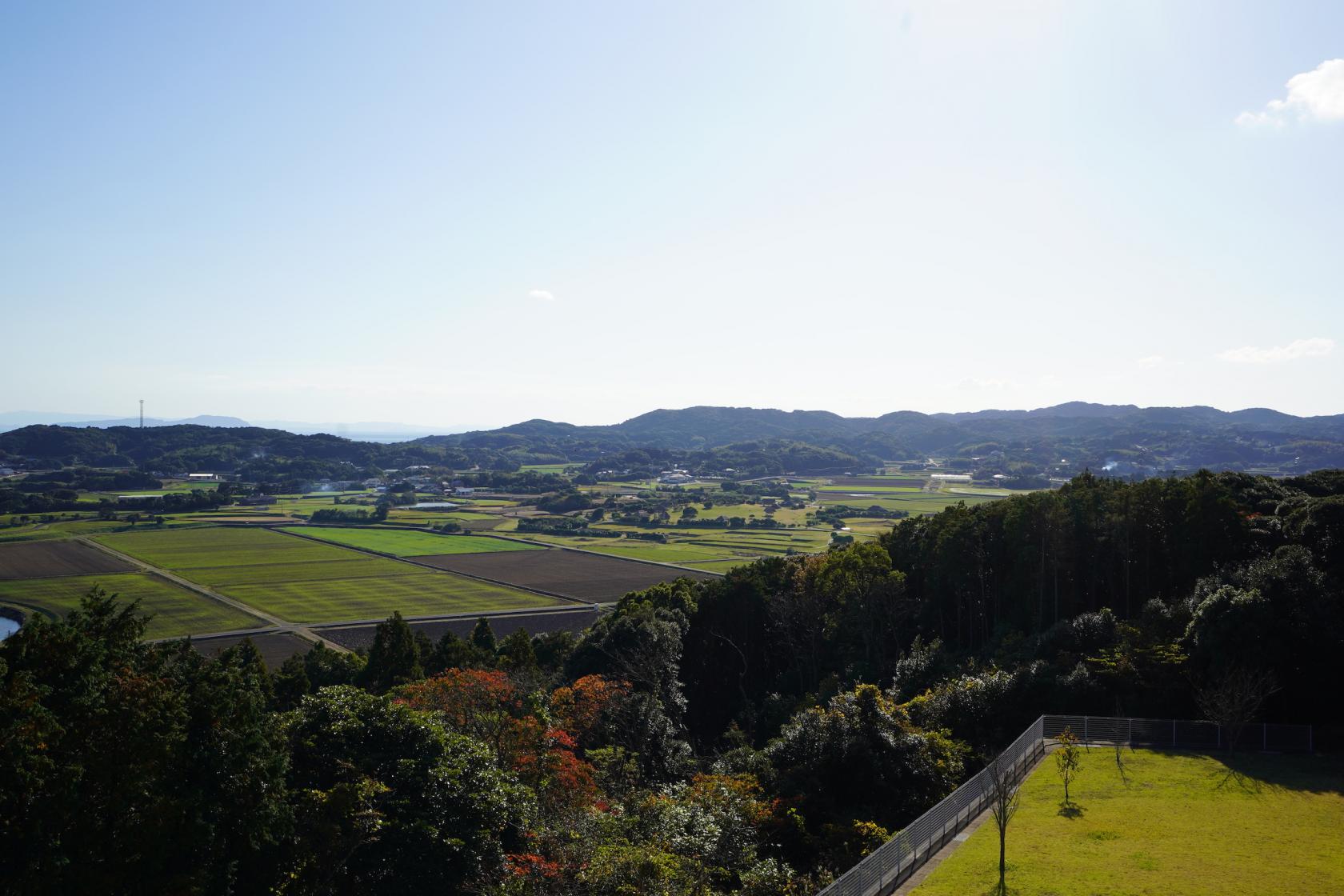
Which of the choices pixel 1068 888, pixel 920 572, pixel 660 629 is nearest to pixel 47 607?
pixel 660 629

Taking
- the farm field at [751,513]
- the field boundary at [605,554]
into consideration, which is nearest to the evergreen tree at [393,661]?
the field boundary at [605,554]

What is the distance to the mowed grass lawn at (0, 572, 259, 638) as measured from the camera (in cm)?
6297

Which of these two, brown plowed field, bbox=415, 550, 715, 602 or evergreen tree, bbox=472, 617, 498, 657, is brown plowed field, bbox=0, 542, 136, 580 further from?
evergreen tree, bbox=472, 617, 498, 657

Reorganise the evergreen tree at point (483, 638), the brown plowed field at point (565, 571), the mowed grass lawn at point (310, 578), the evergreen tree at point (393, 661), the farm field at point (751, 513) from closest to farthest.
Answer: the evergreen tree at point (393, 661) → the evergreen tree at point (483, 638) → the mowed grass lawn at point (310, 578) → the brown plowed field at point (565, 571) → the farm field at point (751, 513)

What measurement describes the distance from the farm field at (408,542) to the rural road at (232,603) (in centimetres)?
2474

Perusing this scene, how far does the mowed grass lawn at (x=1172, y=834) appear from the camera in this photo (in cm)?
1475

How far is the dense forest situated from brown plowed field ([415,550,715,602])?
3489cm

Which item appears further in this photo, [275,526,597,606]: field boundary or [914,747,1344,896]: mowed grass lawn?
[275,526,597,606]: field boundary

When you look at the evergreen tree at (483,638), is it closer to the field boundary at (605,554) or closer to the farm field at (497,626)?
the farm field at (497,626)

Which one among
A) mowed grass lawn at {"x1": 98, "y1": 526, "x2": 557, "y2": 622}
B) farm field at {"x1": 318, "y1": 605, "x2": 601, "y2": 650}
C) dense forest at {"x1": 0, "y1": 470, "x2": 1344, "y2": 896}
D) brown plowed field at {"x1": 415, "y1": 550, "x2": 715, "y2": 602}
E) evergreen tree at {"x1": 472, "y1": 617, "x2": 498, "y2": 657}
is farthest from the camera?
brown plowed field at {"x1": 415, "y1": 550, "x2": 715, "y2": 602}

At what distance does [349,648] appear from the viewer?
2307 inches

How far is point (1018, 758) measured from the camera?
21.2 m

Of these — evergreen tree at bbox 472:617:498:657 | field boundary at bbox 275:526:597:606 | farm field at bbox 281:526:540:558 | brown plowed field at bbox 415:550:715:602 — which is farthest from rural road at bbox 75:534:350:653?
farm field at bbox 281:526:540:558

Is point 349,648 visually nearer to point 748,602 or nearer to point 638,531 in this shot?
point 748,602
